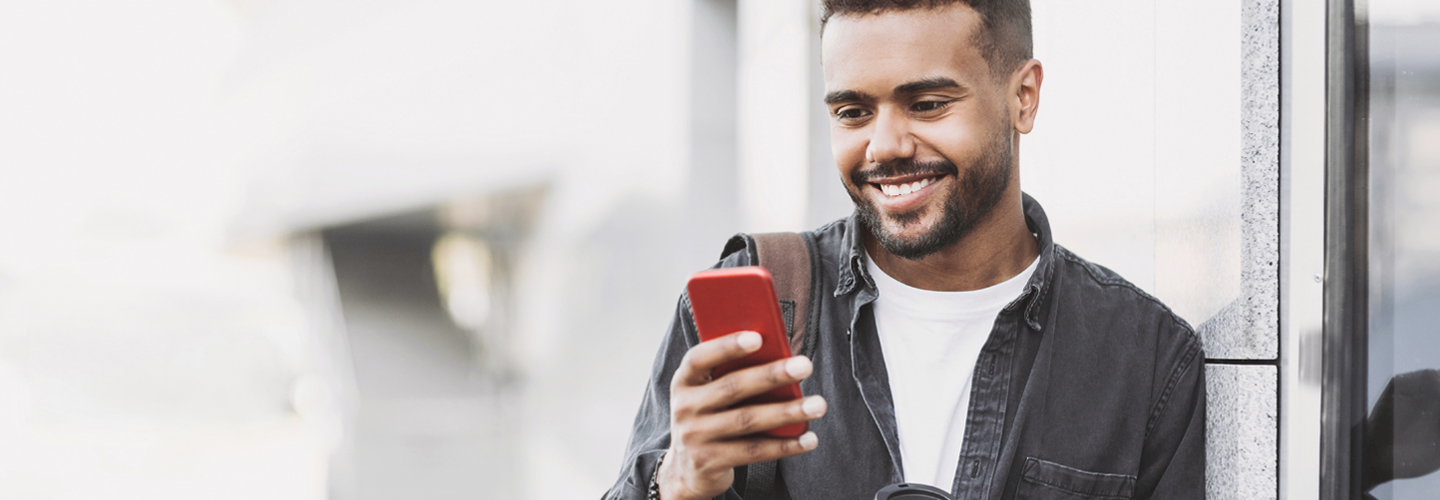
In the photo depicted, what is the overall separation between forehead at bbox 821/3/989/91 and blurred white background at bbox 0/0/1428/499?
2800 mm

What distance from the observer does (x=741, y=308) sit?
0.97m

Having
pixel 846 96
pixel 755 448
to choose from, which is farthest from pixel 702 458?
pixel 846 96

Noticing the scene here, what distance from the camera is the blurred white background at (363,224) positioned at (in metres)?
4.59

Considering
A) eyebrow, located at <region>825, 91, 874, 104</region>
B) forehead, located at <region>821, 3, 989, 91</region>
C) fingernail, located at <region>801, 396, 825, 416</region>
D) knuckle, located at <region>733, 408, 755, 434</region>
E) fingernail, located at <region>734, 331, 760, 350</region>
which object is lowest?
knuckle, located at <region>733, 408, 755, 434</region>

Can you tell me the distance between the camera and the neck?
157 centimetres

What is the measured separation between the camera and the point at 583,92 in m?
4.96

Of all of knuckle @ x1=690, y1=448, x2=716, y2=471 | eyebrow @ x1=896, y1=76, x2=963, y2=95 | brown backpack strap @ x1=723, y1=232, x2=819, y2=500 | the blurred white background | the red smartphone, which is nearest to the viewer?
the red smartphone

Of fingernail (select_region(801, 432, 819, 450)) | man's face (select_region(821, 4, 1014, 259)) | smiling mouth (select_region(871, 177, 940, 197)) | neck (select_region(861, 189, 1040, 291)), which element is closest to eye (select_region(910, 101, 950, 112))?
man's face (select_region(821, 4, 1014, 259))

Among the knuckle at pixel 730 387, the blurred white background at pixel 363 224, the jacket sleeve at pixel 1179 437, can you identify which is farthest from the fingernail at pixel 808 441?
the blurred white background at pixel 363 224

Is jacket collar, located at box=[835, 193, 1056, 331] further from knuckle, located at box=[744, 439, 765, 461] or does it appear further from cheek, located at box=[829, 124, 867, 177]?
knuckle, located at box=[744, 439, 765, 461]

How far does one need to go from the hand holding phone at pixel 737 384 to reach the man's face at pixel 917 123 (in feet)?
1.87

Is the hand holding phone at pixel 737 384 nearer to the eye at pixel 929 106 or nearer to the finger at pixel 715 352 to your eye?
the finger at pixel 715 352

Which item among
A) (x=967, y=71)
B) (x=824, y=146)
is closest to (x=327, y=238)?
(x=824, y=146)

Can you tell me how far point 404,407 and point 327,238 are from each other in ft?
3.45
